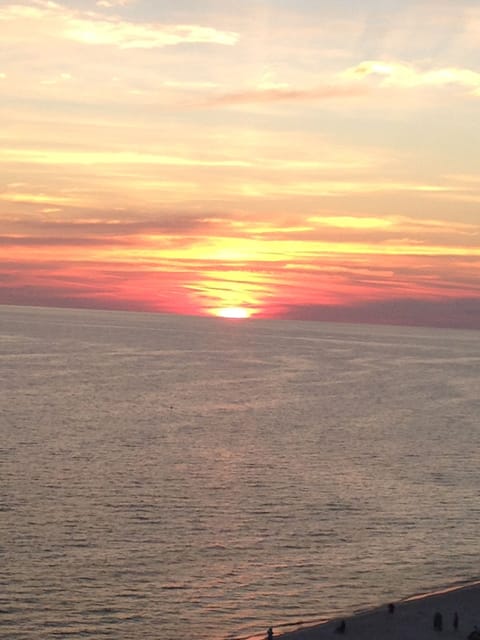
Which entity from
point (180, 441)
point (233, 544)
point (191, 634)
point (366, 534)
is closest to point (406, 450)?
point (180, 441)

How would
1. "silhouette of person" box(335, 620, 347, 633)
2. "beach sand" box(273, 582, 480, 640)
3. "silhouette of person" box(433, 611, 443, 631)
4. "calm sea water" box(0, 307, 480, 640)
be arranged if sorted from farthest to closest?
"calm sea water" box(0, 307, 480, 640) < "silhouette of person" box(433, 611, 443, 631) < "beach sand" box(273, 582, 480, 640) < "silhouette of person" box(335, 620, 347, 633)

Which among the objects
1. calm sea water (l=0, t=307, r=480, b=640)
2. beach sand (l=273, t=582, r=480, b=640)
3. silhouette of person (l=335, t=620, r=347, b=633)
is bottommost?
beach sand (l=273, t=582, r=480, b=640)

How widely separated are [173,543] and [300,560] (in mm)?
8957

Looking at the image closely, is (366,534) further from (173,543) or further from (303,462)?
(303,462)

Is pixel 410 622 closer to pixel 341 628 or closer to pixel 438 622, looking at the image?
pixel 438 622

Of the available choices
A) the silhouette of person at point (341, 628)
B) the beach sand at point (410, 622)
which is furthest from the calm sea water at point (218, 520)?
the silhouette of person at point (341, 628)

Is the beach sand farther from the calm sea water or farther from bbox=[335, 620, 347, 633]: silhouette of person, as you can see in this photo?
the calm sea water

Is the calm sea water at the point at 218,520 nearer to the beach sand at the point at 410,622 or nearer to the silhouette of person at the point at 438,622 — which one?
the beach sand at the point at 410,622

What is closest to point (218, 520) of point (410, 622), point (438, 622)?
point (410, 622)

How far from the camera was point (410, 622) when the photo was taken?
157ft

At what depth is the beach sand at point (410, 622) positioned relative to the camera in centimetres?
4612

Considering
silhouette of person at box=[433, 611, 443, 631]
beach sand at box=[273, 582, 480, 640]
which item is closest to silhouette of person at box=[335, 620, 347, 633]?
beach sand at box=[273, 582, 480, 640]

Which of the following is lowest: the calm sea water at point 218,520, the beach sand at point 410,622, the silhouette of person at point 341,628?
the beach sand at point 410,622

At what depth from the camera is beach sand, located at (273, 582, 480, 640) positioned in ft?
151
